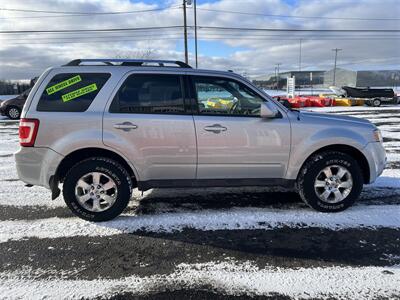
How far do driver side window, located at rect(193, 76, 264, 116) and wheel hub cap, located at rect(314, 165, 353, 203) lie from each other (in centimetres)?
125

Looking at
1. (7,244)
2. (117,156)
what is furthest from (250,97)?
(7,244)

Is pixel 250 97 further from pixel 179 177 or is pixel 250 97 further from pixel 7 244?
pixel 7 244

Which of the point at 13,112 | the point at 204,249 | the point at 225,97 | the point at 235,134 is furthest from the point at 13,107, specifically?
the point at 204,249

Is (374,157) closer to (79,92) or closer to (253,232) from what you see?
(253,232)

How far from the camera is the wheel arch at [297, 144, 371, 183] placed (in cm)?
467

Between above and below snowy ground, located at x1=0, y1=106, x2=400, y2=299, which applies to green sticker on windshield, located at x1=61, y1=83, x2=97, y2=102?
above

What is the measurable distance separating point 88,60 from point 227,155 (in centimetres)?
222

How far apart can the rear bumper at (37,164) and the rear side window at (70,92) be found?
550 mm

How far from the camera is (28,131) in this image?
424 cm

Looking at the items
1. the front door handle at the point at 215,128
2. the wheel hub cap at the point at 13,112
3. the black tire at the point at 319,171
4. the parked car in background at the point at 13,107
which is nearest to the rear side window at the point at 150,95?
the front door handle at the point at 215,128

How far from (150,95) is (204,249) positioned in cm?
202

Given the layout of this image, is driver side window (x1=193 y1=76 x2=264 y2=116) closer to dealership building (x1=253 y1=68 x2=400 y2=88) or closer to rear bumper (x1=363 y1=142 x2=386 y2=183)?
rear bumper (x1=363 y1=142 x2=386 y2=183)

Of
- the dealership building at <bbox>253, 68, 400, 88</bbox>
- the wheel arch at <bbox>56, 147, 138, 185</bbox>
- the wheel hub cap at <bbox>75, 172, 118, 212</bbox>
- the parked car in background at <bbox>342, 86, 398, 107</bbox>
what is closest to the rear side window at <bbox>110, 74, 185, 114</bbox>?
the wheel arch at <bbox>56, 147, 138, 185</bbox>

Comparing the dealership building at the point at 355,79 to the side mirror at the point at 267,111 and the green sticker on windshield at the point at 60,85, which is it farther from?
the green sticker on windshield at the point at 60,85
